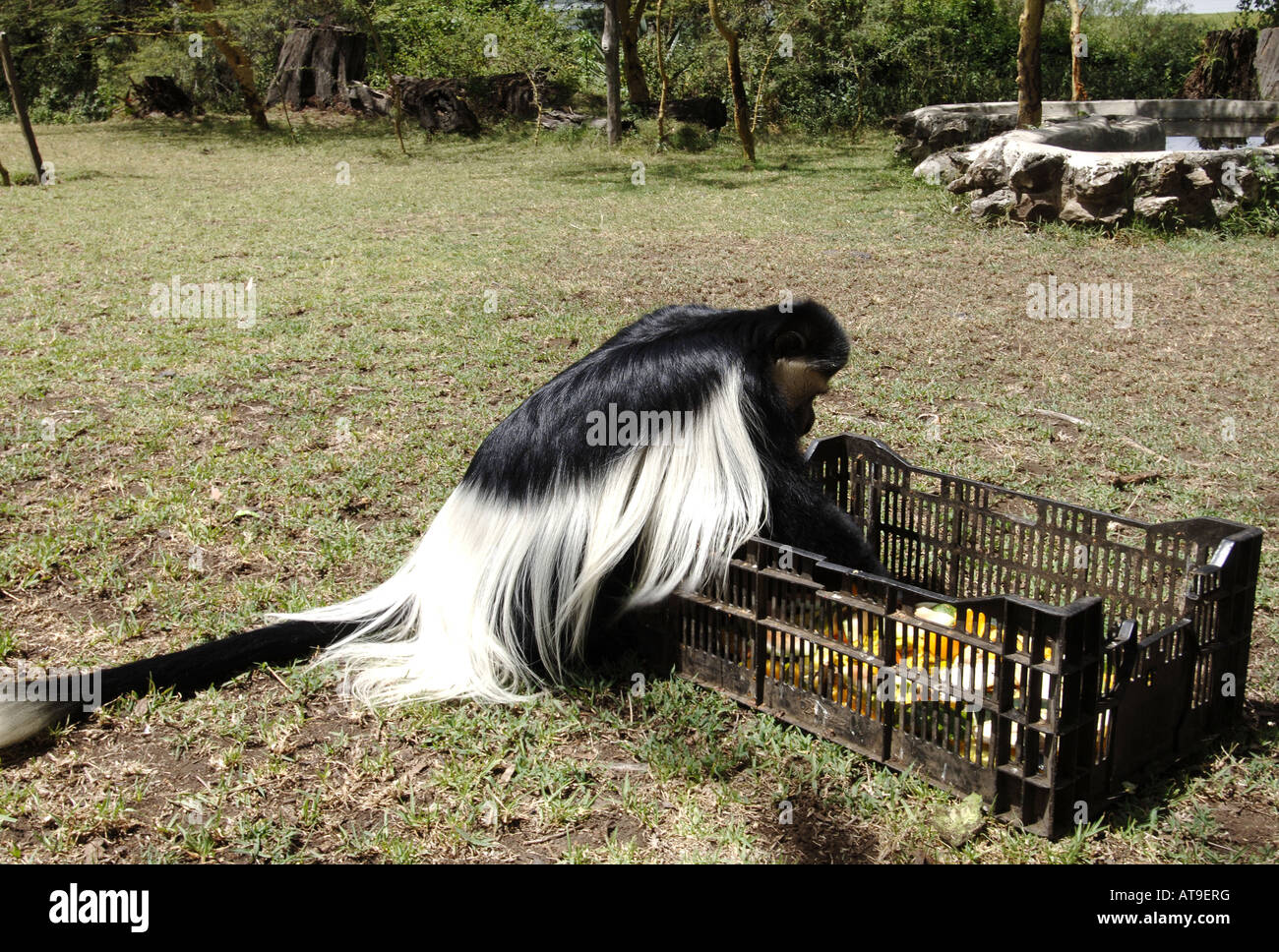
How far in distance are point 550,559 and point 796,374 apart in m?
0.87

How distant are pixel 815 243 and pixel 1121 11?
79.2 feet

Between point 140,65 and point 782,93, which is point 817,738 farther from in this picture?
point 140,65

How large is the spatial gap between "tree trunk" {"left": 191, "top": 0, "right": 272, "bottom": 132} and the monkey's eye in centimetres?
1948

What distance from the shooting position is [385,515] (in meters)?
4.03

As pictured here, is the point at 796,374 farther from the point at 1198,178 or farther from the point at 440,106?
the point at 440,106

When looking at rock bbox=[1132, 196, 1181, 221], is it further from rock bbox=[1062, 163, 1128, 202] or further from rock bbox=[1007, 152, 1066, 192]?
rock bbox=[1007, 152, 1066, 192]

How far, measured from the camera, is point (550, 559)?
2730 mm

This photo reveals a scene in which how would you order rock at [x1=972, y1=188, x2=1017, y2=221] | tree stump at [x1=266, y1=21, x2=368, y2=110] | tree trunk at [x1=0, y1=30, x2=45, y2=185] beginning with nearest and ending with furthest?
rock at [x1=972, y1=188, x2=1017, y2=221] → tree trunk at [x1=0, y1=30, x2=45, y2=185] → tree stump at [x1=266, y1=21, x2=368, y2=110]

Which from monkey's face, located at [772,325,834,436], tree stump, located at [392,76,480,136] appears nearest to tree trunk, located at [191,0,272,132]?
tree stump, located at [392,76,480,136]

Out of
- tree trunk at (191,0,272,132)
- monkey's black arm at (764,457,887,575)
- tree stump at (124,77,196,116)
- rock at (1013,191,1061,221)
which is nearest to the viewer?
monkey's black arm at (764,457,887,575)

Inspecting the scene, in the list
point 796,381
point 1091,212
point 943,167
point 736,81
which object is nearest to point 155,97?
point 736,81

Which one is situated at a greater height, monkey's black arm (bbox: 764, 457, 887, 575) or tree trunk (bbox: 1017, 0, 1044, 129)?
tree trunk (bbox: 1017, 0, 1044, 129)

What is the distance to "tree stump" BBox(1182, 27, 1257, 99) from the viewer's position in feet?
55.2

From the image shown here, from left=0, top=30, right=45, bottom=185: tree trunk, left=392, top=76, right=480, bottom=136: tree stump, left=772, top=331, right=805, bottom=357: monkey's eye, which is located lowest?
left=772, top=331, right=805, bottom=357: monkey's eye
